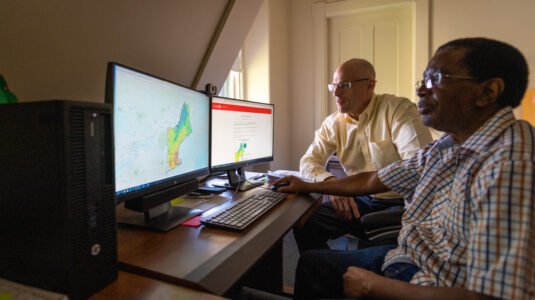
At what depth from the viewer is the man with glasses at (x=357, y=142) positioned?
5.02 feet

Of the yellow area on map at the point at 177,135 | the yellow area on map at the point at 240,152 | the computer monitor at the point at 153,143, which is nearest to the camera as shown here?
the computer monitor at the point at 153,143

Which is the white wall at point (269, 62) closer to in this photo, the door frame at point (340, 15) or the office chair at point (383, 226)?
the door frame at point (340, 15)

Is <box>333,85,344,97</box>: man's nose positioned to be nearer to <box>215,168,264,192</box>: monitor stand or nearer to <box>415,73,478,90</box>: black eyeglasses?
<box>215,168,264,192</box>: monitor stand

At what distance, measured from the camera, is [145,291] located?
577 mm

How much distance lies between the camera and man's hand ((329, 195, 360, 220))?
1.49 m

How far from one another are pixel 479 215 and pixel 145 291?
68 cm

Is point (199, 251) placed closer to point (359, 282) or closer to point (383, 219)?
point (359, 282)

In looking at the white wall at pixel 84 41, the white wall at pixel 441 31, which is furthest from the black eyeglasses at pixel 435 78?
the white wall at pixel 441 31

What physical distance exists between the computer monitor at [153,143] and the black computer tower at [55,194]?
18 cm

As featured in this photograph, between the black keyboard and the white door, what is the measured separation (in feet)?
8.06

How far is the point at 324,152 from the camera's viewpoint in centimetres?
194

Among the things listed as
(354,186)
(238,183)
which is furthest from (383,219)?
(238,183)

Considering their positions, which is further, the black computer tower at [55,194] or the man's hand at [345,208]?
the man's hand at [345,208]

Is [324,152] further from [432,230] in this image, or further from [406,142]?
[432,230]
